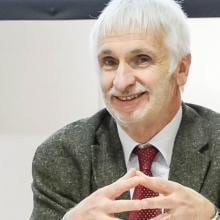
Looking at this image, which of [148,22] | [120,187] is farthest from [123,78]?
[120,187]

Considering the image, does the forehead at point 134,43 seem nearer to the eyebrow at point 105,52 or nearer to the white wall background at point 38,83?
the eyebrow at point 105,52

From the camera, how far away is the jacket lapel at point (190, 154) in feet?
4.00

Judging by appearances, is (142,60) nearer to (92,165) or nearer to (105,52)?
(105,52)

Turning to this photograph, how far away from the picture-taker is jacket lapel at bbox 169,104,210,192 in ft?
4.00

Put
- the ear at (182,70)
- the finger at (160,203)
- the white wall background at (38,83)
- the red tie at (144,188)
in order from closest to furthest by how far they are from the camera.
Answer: the finger at (160,203) → the red tie at (144,188) → the ear at (182,70) → the white wall background at (38,83)

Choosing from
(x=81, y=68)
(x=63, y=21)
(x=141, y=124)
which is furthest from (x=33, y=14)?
(x=141, y=124)

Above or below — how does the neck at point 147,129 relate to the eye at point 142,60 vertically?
below

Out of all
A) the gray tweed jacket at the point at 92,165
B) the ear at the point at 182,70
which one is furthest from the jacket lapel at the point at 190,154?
the ear at the point at 182,70

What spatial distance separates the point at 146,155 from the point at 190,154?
0.11 m

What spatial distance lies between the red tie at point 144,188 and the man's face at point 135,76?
0.29 feet

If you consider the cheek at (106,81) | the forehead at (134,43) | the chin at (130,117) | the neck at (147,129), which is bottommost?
the neck at (147,129)

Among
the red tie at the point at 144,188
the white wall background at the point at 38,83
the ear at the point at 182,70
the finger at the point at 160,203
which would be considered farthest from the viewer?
the white wall background at the point at 38,83

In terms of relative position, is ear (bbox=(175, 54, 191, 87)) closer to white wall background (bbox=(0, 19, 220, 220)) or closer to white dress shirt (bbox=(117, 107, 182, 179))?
white dress shirt (bbox=(117, 107, 182, 179))

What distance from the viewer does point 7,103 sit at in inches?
76.7
